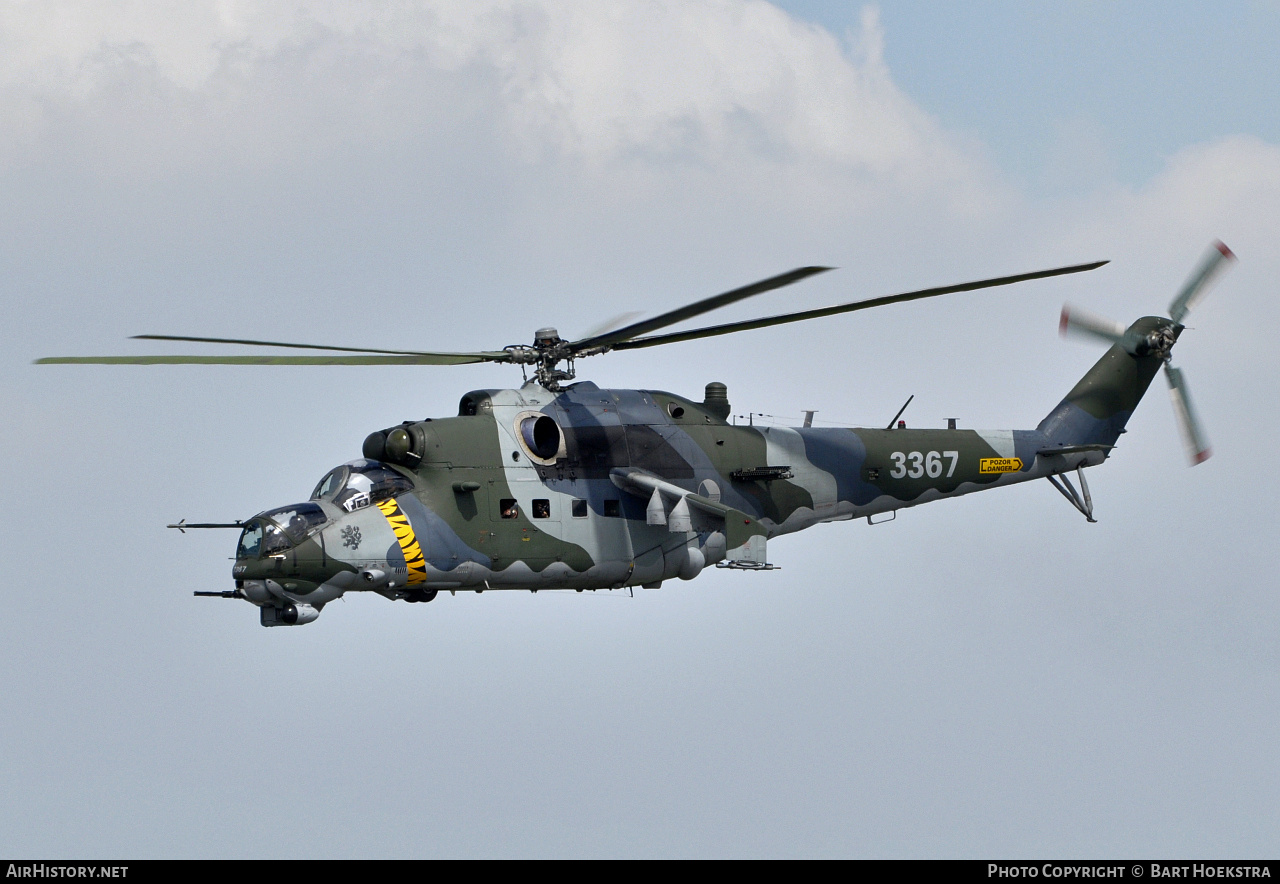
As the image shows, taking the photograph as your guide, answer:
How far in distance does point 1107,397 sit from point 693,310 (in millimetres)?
12140

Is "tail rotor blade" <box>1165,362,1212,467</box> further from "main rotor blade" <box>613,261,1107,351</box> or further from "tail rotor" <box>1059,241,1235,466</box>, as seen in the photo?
Answer: "main rotor blade" <box>613,261,1107,351</box>

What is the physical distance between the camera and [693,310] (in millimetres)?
23734

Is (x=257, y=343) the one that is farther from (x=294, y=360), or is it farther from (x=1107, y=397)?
(x=1107, y=397)

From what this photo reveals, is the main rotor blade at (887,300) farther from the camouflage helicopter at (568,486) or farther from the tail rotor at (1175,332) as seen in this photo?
the tail rotor at (1175,332)

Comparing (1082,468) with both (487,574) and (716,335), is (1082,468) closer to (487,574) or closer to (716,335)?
(716,335)

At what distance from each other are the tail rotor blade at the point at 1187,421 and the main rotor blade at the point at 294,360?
44.9 feet

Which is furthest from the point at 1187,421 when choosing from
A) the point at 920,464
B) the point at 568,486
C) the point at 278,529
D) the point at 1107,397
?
the point at 278,529

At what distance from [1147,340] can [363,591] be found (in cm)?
1672

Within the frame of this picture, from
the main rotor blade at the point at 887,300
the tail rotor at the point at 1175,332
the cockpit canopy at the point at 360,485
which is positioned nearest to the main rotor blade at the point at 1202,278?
the tail rotor at the point at 1175,332

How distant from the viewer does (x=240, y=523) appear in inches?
970

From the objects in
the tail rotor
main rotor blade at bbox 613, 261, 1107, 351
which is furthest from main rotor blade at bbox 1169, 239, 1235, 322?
main rotor blade at bbox 613, 261, 1107, 351

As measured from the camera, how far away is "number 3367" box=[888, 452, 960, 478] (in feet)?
96.6

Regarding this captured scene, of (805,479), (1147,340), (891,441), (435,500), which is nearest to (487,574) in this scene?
(435,500)

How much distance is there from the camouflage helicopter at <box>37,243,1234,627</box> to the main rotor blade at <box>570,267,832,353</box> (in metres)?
0.03
